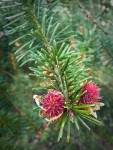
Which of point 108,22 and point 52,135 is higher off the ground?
point 108,22

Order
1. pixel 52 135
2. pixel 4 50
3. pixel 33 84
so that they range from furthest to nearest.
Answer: pixel 52 135 < pixel 33 84 < pixel 4 50

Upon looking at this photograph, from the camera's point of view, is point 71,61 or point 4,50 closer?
point 71,61

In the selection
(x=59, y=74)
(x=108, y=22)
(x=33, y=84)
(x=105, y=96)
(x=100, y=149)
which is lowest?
(x=100, y=149)

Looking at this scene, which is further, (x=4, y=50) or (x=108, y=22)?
(x=108, y=22)

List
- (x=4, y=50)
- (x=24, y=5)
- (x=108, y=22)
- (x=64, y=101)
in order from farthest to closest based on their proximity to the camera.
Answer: (x=108, y=22) < (x=4, y=50) < (x=24, y=5) < (x=64, y=101)

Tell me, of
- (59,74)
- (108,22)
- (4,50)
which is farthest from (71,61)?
(108,22)

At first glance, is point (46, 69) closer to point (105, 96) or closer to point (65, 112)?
point (65, 112)

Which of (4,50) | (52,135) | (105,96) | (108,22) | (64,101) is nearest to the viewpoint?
(64,101)

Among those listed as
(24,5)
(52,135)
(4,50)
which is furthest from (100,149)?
(24,5)

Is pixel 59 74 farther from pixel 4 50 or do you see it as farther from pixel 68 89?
pixel 4 50
